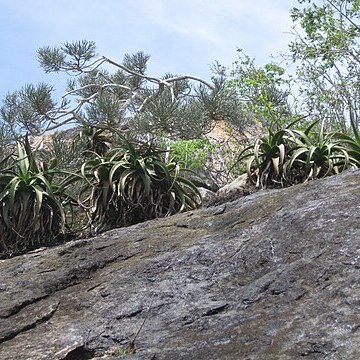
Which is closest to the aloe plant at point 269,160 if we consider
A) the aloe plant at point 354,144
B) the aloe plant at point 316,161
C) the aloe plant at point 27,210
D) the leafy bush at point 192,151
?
the aloe plant at point 316,161

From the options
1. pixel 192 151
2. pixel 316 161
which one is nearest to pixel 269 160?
pixel 316 161

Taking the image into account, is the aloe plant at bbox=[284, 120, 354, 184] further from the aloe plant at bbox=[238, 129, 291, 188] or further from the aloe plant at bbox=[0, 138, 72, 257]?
the aloe plant at bbox=[0, 138, 72, 257]

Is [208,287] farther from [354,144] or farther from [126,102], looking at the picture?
[126,102]

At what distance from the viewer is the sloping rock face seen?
145 inches

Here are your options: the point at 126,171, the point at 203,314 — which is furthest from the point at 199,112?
the point at 203,314

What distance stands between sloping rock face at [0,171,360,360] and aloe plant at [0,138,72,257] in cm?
72

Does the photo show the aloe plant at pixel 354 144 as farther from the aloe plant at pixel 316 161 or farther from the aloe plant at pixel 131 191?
the aloe plant at pixel 131 191

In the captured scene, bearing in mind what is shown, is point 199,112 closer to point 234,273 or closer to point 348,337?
point 234,273

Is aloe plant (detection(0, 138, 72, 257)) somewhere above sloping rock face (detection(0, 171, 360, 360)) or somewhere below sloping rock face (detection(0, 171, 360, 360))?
above

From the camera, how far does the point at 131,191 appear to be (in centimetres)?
651

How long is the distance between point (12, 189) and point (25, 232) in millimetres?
372

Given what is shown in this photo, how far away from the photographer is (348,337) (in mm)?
3393

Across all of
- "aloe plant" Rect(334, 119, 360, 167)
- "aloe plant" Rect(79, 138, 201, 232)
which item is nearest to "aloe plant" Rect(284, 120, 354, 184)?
"aloe plant" Rect(334, 119, 360, 167)

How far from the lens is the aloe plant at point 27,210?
251 inches
